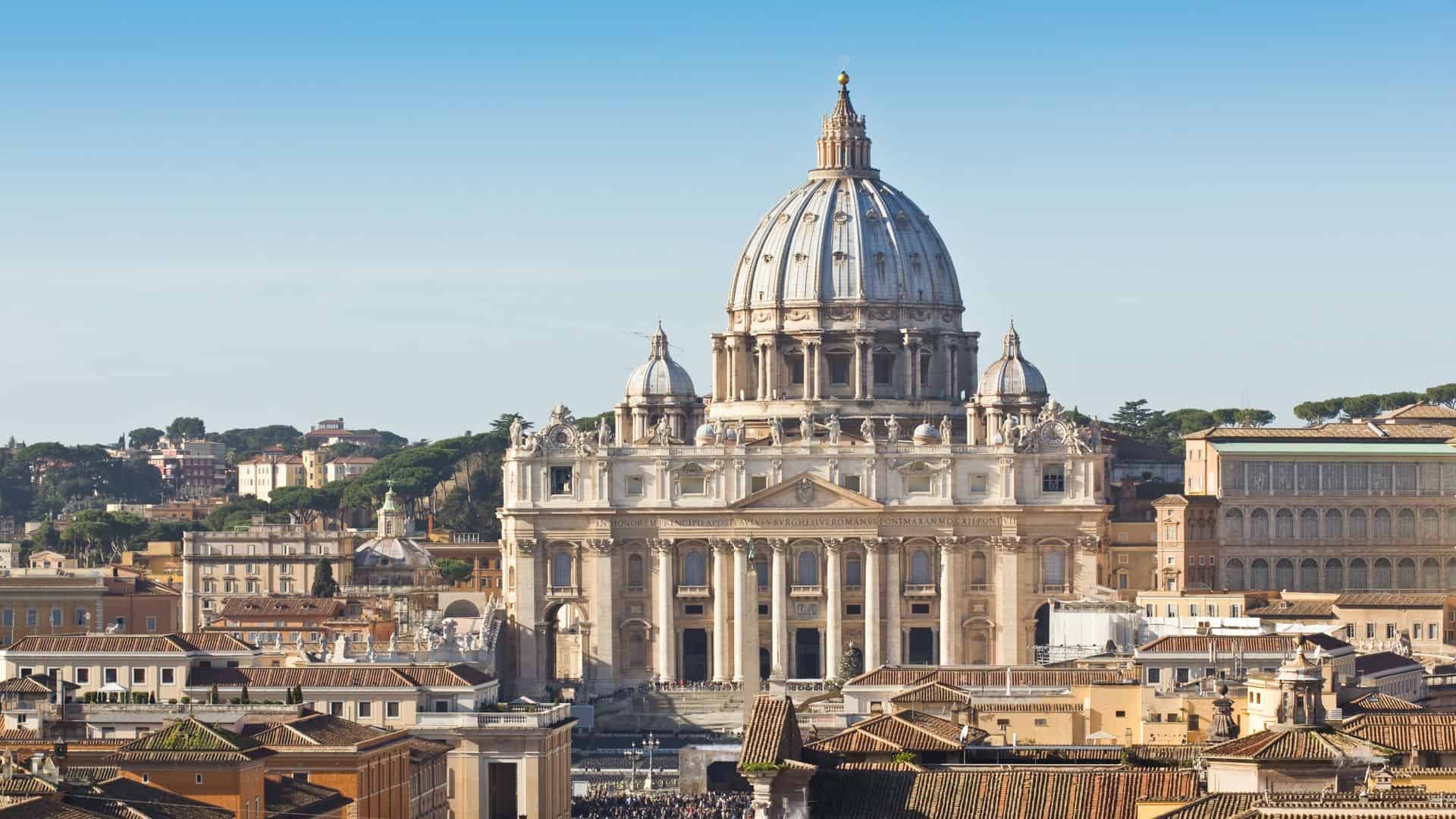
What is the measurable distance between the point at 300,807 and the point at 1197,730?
22.0m

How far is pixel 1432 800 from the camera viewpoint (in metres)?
51.7

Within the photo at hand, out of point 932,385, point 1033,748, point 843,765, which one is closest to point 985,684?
point 1033,748

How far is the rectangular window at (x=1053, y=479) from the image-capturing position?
15462 centimetres

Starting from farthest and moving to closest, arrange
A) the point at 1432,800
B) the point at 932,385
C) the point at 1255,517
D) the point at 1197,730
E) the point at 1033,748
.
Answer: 1. the point at 932,385
2. the point at 1255,517
3. the point at 1197,730
4. the point at 1033,748
5. the point at 1432,800

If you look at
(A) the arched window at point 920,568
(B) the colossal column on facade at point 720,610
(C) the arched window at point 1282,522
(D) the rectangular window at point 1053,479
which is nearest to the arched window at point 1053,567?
(D) the rectangular window at point 1053,479

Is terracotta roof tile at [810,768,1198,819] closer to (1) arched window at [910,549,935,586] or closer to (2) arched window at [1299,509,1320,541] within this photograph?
(2) arched window at [1299,509,1320,541]

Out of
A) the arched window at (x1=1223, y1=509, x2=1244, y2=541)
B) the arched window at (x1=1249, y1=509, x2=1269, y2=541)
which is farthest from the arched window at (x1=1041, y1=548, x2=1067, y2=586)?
the arched window at (x1=1249, y1=509, x2=1269, y2=541)

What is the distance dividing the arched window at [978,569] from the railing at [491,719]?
52.2 m

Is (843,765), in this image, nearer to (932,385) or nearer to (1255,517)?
(1255,517)

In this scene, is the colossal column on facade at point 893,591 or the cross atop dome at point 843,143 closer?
the colossal column on facade at point 893,591

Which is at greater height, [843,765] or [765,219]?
[765,219]

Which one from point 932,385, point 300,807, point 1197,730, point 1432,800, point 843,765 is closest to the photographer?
point 1432,800

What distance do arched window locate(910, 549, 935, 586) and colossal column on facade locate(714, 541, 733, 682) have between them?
6.54m

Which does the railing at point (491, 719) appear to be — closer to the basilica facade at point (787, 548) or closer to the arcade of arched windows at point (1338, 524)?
the basilica facade at point (787, 548)
